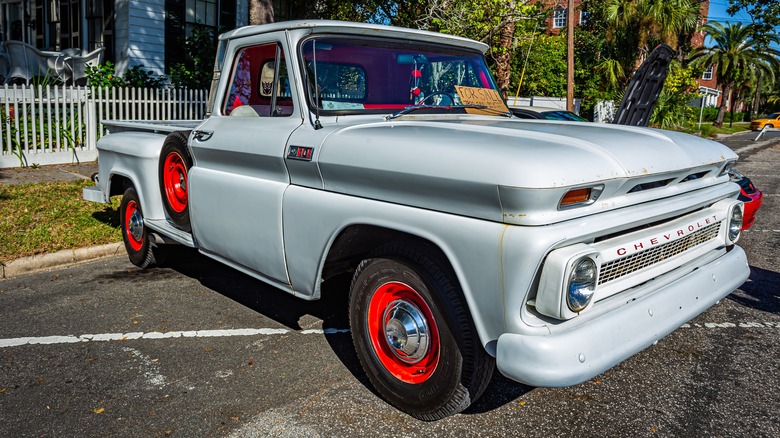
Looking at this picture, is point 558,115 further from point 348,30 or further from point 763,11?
point 763,11

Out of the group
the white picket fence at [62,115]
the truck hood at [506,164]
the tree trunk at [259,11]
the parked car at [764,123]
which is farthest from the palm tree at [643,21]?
the truck hood at [506,164]

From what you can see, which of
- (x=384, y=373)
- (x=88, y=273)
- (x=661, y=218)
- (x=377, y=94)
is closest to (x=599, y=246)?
(x=661, y=218)

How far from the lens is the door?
3.54 meters

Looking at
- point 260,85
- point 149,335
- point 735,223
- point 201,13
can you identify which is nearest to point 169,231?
point 149,335

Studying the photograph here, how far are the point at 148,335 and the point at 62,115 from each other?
331 inches

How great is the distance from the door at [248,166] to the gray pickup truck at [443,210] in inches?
0.5

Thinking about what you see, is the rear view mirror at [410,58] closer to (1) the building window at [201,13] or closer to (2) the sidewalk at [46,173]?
(2) the sidewalk at [46,173]

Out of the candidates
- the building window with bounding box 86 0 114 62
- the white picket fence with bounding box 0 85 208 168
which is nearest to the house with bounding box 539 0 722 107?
the building window with bounding box 86 0 114 62

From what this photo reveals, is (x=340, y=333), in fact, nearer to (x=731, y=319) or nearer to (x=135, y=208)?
(x=135, y=208)

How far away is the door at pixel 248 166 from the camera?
3.54 metres

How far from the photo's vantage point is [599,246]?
2553 mm

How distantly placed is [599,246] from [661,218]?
1.79ft

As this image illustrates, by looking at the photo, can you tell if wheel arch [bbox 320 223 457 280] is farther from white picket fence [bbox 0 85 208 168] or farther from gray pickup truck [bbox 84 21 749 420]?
white picket fence [bbox 0 85 208 168]

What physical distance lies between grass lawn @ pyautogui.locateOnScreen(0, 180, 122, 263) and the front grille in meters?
5.24
